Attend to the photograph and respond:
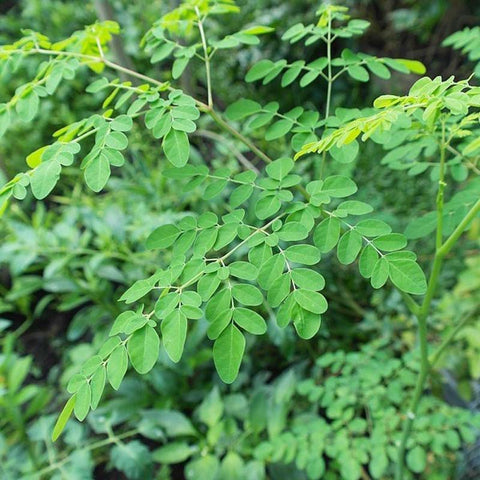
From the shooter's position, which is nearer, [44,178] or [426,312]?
[44,178]

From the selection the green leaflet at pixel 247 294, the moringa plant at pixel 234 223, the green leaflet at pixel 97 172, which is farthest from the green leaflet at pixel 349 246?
the green leaflet at pixel 97 172

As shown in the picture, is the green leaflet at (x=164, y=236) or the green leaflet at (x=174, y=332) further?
the green leaflet at (x=164, y=236)

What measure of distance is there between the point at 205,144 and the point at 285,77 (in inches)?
69.9

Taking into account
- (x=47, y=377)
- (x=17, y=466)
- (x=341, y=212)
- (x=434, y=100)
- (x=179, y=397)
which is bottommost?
(x=47, y=377)

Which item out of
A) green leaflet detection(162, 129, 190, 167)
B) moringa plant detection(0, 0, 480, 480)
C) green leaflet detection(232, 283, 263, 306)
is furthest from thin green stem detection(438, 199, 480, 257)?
green leaflet detection(162, 129, 190, 167)

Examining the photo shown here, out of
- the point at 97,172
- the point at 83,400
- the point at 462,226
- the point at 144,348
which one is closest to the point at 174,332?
the point at 144,348

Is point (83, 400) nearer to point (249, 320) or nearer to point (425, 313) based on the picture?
point (249, 320)

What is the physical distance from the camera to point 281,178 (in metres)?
0.92

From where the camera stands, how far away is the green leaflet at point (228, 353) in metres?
0.73

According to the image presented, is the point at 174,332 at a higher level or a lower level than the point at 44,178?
lower

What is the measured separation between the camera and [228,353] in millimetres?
739

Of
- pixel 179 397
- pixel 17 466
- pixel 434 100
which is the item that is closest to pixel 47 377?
pixel 17 466

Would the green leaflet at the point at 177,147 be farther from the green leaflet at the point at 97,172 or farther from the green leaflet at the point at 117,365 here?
the green leaflet at the point at 117,365

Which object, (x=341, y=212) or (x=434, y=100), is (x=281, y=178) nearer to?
(x=341, y=212)
